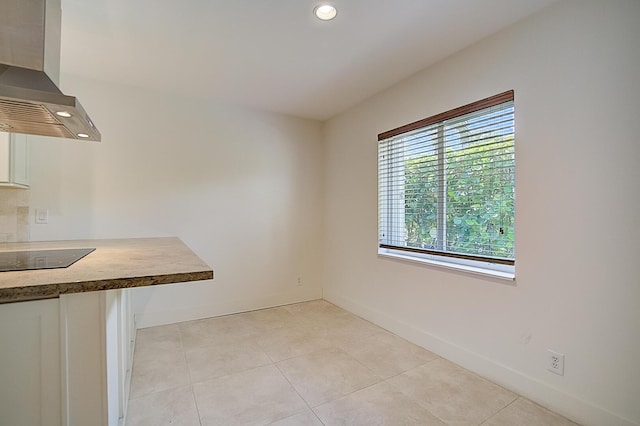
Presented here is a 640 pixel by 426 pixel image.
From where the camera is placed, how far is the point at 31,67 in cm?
134

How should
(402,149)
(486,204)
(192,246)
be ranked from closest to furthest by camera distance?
(486,204) → (402,149) → (192,246)

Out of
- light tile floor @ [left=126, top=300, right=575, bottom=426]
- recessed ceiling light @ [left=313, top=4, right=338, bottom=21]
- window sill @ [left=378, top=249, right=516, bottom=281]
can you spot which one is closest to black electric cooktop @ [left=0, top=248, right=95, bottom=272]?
light tile floor @ [left=126, top=300, right=575, bottom=426]

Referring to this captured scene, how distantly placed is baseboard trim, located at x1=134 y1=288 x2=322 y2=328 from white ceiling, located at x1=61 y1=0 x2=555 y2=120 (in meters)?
2.24

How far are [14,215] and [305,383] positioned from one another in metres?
2.72

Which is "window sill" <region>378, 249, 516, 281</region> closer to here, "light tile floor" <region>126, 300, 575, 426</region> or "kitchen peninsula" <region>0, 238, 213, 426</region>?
"light tile floor" <region>126, 300, 575, 426</region>

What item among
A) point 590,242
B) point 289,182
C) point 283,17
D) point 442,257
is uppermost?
point 283,17

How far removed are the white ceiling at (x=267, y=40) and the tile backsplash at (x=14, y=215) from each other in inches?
45.1

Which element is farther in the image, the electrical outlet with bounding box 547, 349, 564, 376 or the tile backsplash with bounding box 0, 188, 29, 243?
the tile backsplash with bounding box 0, 188, 29, 243

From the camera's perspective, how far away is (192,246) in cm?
328

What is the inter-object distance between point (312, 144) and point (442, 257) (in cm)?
223

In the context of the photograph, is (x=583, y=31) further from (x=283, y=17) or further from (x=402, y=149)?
(x=283, y=17)

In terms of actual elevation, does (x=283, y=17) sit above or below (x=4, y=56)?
above

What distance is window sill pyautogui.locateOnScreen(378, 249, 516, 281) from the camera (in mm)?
2047

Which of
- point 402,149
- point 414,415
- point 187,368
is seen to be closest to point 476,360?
point 414,415
